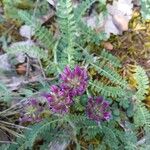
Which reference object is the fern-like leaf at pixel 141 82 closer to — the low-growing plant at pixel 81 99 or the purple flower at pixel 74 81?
the low-growing plant at pixel 81 99

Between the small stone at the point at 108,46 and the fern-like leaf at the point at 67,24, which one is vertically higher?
the fern-like leaf at the point at 67,24

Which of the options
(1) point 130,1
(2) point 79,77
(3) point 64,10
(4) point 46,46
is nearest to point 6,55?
(4) point 46,46

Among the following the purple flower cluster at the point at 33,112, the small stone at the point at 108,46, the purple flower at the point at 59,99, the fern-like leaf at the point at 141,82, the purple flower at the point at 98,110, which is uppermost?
the small stone at the point at 108,46

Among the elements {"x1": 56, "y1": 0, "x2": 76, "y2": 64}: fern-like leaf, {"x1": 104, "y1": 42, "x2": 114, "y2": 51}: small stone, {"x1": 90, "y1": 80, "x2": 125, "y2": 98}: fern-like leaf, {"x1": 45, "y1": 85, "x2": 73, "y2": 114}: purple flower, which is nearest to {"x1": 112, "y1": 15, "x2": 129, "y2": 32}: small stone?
{"x1": 104, "y1": 42, "x2": 114, "y2": 51}: small stone

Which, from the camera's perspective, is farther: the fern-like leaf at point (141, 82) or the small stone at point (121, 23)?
the small stone at point (121, 23)

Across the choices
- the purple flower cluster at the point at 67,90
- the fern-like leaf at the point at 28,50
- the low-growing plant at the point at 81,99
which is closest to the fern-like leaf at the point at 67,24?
the low-growing plant at the point at 81,99

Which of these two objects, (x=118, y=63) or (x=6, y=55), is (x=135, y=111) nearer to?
(x=118, y=63)

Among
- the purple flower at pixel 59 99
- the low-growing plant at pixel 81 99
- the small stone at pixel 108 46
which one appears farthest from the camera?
the small stone at pixel 108 46
